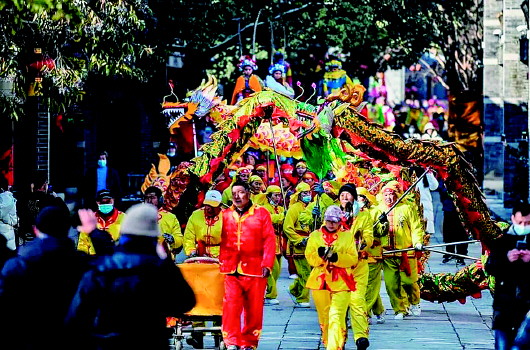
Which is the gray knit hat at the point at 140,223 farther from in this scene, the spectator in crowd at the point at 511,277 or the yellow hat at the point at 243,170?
the yellow hat at the point at 243,170

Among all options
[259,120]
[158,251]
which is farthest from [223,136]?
[158,251]

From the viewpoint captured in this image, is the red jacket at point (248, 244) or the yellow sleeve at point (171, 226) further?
the yellow sleeve at point (171, 226)

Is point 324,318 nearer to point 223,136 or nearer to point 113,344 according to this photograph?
point 223,136

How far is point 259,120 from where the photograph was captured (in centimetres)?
1675

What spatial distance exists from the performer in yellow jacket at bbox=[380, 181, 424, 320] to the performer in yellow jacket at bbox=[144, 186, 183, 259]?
2668 mm

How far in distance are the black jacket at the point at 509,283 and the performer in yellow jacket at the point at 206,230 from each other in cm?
421

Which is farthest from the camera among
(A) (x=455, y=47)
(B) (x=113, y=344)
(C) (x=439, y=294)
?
(A) (x=455, y=47)

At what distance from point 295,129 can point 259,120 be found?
1.06 m

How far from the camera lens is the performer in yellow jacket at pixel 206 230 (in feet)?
47.7

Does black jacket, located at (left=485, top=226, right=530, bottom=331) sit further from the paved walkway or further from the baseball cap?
the baseball cap

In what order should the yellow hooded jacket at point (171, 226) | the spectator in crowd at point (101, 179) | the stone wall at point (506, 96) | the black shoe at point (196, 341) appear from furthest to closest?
the stone wall at point (506, 96), the spectator in crowd at point (101, 179), the yellow hooded jacket at point (171, 226), the black shoe at point (196, 341)

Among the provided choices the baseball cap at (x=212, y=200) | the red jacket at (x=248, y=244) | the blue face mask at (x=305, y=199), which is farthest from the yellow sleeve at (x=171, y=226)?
the blue face mask at (x=305, y=199)

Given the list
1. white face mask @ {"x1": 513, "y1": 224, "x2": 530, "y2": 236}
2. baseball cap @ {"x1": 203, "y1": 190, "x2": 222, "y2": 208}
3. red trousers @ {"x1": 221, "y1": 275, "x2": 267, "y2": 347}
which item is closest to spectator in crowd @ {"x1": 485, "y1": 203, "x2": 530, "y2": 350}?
white face mask @ {"x1": 513, "y1": 224, "x2": 530, "y2": 236}

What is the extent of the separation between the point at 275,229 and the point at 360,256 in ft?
15.2
